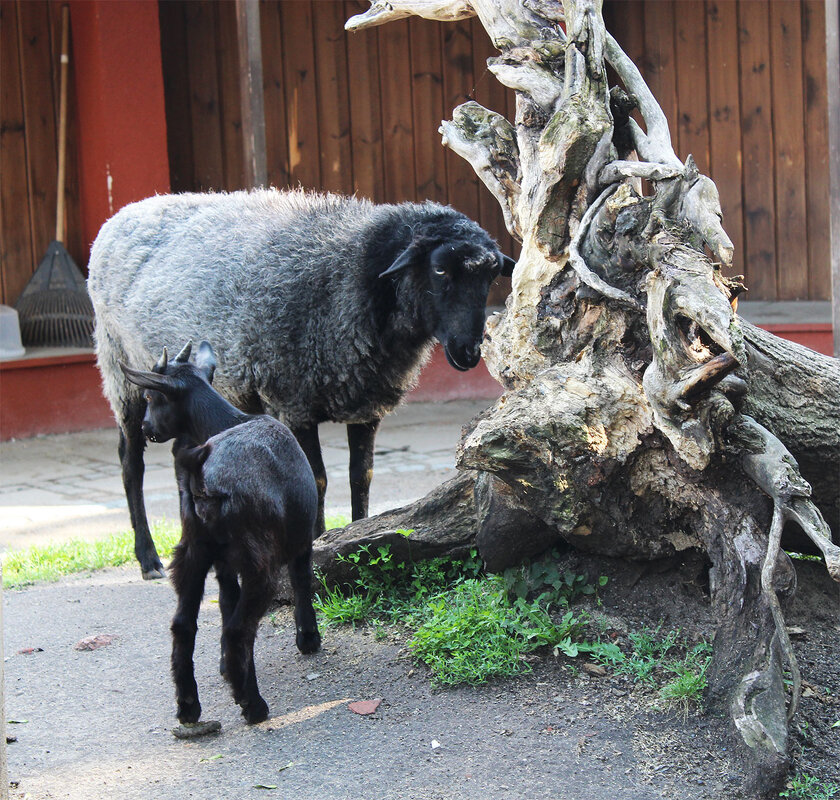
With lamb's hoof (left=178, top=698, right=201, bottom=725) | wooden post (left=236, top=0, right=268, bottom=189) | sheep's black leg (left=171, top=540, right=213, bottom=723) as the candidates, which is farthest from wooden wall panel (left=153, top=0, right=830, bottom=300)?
lamb's hoof (left=178, top=698, right=201, bottom=725)

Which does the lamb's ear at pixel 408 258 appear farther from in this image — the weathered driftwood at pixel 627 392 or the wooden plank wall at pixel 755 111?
the wooden plank wall at pixel 755 111

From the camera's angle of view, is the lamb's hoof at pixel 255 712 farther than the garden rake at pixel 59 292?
No

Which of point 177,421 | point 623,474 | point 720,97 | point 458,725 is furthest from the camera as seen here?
point 720,97

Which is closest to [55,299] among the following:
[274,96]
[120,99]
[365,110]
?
[120,99]

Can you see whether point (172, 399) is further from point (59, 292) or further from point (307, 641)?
point (59, 292)

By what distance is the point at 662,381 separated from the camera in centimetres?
298

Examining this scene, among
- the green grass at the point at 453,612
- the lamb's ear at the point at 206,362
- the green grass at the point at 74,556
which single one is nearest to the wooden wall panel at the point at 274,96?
the green grass at the point at 74,556

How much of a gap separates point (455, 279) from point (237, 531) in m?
1.83

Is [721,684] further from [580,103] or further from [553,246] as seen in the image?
[580,103]

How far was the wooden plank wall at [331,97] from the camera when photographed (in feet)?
32.8

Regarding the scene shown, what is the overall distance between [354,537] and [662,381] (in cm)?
163

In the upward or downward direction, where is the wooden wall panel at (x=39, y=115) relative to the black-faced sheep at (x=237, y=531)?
upward

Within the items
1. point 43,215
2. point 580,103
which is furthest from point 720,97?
point 580,103

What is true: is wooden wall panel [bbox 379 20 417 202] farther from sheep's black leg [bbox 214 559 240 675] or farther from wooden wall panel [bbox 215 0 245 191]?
sheep's black leg [bbox 214 559 240 675]
